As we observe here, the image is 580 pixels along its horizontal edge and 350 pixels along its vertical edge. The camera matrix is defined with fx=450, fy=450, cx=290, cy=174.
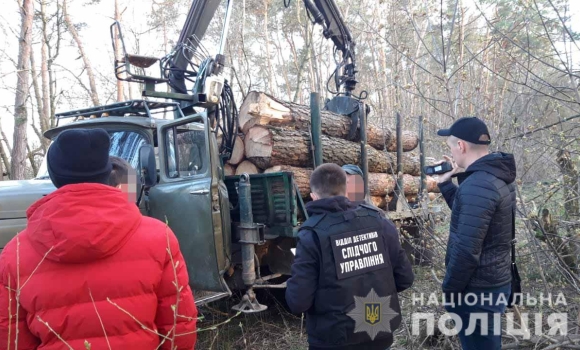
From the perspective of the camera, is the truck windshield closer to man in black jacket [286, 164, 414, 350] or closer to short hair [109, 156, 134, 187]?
short hair [109, 156, 134, 187]

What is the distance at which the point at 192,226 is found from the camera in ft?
14.2

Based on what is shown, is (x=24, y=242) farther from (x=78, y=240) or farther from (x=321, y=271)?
(x=321, y=271)

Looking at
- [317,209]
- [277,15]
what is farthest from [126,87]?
[317,209]

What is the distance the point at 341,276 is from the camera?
2426 mm

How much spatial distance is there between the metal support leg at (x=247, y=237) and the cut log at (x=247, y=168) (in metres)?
1.00

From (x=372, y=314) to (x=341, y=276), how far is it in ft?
0.90

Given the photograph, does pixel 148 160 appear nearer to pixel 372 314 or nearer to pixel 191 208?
pixel 191 208

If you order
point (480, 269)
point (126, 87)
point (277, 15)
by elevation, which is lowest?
point (480, 269)

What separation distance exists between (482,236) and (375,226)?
2.21 ft

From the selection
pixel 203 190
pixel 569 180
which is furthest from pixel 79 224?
pixel 569 180

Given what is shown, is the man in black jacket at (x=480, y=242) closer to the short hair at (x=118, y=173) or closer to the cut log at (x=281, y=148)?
the short hair at (x=118, y=173)

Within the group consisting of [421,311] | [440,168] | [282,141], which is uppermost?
[282,141]

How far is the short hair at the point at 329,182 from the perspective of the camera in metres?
2.56

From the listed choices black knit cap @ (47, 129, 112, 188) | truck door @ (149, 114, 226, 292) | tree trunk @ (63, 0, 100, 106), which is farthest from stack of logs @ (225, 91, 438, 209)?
tree trunk @ (63, 0, 100, 106)
